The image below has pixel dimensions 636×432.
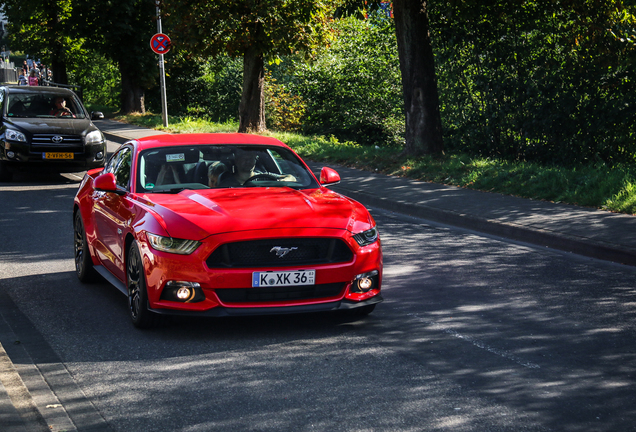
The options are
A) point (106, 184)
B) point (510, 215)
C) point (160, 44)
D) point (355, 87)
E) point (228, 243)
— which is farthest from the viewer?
point (355, 87)

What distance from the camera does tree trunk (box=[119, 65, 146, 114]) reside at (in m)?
36.9

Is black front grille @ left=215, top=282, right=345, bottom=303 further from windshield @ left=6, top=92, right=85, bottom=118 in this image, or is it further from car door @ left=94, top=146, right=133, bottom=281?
windshield @ left=6, top=92, right=85, bottom=118

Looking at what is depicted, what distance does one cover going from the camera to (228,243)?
5.74m

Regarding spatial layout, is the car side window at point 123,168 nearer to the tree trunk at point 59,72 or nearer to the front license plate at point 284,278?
the front license plate at point 284,278

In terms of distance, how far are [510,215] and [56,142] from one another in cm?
937

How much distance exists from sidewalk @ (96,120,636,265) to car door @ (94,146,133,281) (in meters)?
5.33

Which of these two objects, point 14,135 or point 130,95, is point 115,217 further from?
point 130,95

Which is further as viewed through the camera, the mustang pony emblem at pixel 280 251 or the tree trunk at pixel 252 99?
the tree trunk at pixel 252 99

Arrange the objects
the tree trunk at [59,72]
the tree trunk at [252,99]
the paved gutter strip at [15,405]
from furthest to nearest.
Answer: the tree trunk at [59,72] < the tree trunk at [252,99] < the paved gutter strip at [15,405]

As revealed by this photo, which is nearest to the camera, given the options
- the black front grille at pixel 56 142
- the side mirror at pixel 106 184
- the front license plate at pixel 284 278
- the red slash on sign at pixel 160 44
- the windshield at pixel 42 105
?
the front license plate at pixel 284 278

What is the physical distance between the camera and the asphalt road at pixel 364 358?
443 centimetres

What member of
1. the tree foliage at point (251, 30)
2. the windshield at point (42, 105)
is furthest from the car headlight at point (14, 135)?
the tree foliage at point (251, 30)

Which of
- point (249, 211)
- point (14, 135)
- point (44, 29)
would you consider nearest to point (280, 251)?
point (249, 211)

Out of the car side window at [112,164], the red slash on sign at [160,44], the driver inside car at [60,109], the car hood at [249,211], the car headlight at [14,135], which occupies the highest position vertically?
the red slash on sign at [160,44]
